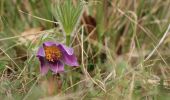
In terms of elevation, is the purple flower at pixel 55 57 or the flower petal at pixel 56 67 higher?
the purple flower at pixel 55 57

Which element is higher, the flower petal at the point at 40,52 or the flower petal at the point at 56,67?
the flower petal at the point at 40,52

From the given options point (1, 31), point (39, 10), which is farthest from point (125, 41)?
point (1, 31)

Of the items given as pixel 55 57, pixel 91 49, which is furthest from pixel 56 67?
pixel 91 49

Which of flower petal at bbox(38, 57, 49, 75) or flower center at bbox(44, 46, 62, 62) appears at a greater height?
flower center at bbox(44, 46, 62, 62)

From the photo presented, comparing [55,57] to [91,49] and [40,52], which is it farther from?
[91,49]

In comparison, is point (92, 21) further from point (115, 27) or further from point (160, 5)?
point (160, 5)
